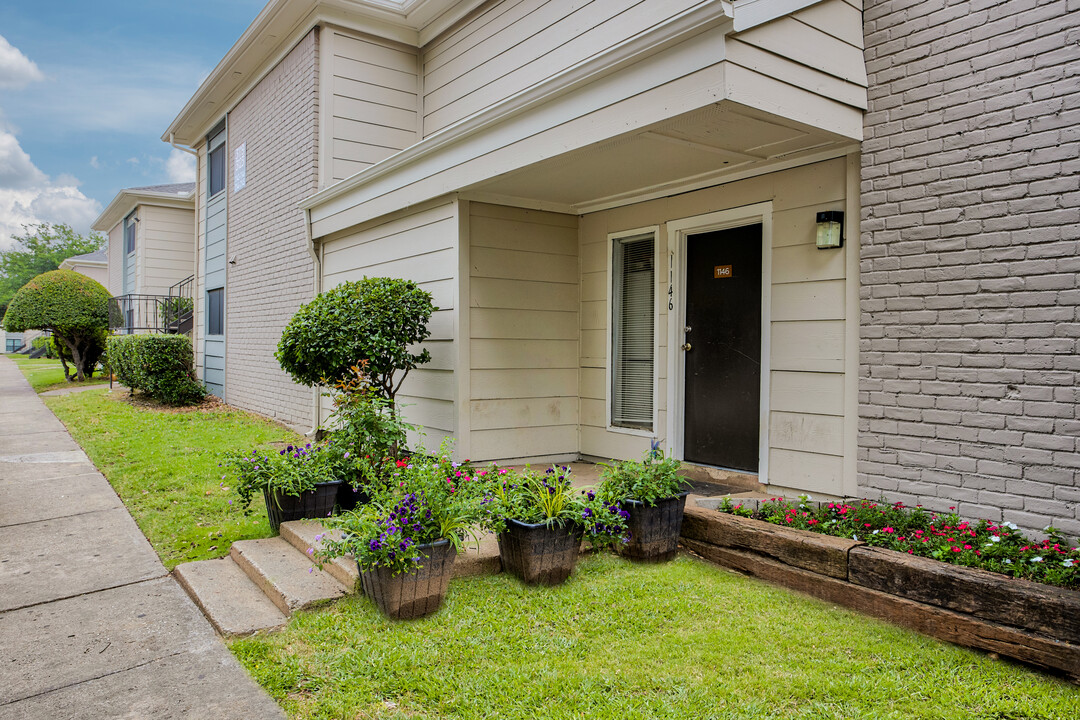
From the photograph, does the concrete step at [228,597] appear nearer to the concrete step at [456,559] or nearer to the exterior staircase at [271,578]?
the exterior staircase at [271,578]

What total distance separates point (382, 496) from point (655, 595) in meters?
1.45

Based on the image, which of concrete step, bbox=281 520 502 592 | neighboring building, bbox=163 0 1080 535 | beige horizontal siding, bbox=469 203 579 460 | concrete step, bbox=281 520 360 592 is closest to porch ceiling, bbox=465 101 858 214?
neighboring building, bbox=163 0 1080 535

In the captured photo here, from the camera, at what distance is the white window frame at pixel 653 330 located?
17.4ft

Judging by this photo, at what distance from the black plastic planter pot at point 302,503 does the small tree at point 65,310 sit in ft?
42.5

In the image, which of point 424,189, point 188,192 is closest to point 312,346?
point 424,189

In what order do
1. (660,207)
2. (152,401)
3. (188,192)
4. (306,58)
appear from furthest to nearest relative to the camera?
(188,192), (152,401), (306,58), (660,207)

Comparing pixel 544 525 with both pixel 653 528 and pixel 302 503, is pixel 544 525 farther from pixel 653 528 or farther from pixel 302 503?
pixel 302 503

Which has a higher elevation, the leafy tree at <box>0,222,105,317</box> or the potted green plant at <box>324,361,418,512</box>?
the leafy tree at <box>0,222,105,317</box>

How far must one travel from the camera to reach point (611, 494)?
3.71 meters

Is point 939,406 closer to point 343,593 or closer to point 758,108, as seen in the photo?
point 758,108

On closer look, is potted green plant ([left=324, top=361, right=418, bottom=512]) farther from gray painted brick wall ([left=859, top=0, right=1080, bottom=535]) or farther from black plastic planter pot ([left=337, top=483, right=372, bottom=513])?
gray painted brick wall ([left=859, top=0, right=1080, bottom=535])

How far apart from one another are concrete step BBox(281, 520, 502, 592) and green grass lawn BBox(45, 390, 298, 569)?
57 centimetres

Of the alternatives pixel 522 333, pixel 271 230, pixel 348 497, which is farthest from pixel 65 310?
pixel 348 497

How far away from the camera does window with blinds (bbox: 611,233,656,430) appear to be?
5457 millimetres
